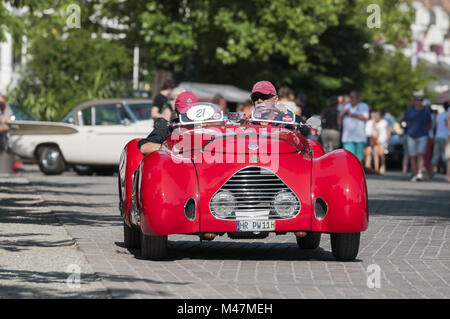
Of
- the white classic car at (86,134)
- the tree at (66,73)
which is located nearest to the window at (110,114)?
the white classic car at (86,134)

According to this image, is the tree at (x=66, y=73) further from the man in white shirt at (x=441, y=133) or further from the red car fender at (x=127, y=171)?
the red car fender at (x=127, y=171)

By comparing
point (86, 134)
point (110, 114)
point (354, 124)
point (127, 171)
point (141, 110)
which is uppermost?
point (127, 171)

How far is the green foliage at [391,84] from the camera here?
6725 cm

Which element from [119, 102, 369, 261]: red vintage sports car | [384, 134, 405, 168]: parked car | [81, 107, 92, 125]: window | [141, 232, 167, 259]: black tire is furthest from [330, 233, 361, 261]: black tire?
[384, 134, 405, 168]: parked car

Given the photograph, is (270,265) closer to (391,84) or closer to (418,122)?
(418,122)

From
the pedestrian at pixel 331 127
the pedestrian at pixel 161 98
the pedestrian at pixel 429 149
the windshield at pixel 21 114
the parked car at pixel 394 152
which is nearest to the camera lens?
the pedestrian at pixel 161 98

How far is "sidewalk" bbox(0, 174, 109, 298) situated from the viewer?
25.3 feet

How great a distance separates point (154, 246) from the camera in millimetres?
9703

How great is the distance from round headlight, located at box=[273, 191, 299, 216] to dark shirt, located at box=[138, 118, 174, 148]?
5.80 ft

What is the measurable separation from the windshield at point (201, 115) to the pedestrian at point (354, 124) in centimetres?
1542

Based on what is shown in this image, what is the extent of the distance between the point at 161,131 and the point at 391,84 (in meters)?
57.5

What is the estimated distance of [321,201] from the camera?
963cm

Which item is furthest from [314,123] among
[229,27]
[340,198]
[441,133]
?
[229,27]
